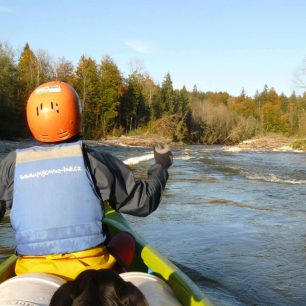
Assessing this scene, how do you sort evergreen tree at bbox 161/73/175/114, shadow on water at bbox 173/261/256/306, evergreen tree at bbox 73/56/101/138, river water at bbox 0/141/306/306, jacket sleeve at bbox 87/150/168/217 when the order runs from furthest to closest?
1. evergreen tree at bbox 161/73/175/114
2. evergreen tree at bbox 73/56/101/138
3. river water at bbox 0/141/306/306
4. shadow on water at bbox 173/261/256/306
5. jacket sleeve at bbox 87/150/168/217

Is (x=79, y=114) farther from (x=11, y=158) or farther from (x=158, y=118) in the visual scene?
(x=158, y=118)

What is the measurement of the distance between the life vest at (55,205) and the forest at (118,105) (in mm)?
30985

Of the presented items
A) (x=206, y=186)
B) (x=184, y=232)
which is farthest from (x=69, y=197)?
(x=206, y=186)

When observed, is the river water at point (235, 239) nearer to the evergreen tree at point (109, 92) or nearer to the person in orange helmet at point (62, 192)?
the person in orange helmet at point (62, 192)

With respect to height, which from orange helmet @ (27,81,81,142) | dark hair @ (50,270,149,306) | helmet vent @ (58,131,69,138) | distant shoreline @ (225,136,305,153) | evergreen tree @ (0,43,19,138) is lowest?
distant shoreline @ (225,136,305,153)

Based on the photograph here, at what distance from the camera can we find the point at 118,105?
4650cm

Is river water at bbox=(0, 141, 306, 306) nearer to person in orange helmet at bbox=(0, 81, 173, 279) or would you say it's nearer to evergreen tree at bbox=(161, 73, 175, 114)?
person in orange helmet at bbox=(0, 81, 173, 279)

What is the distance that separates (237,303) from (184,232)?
235 cm

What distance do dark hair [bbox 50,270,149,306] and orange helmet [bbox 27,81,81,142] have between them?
790 millimetres

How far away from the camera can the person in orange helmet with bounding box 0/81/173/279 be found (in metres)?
1.89

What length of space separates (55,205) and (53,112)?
1.43ft

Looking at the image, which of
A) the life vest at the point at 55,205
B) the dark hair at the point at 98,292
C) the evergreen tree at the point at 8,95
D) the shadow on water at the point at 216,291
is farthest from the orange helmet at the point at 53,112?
the evergreen tree at the point at 8,95

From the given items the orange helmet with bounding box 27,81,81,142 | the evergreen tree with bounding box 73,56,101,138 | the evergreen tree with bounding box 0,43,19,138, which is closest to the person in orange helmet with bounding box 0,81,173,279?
the orange helmet with bounding box 27,81,81,142

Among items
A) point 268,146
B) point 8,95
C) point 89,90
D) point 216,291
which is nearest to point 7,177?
point 216,291
